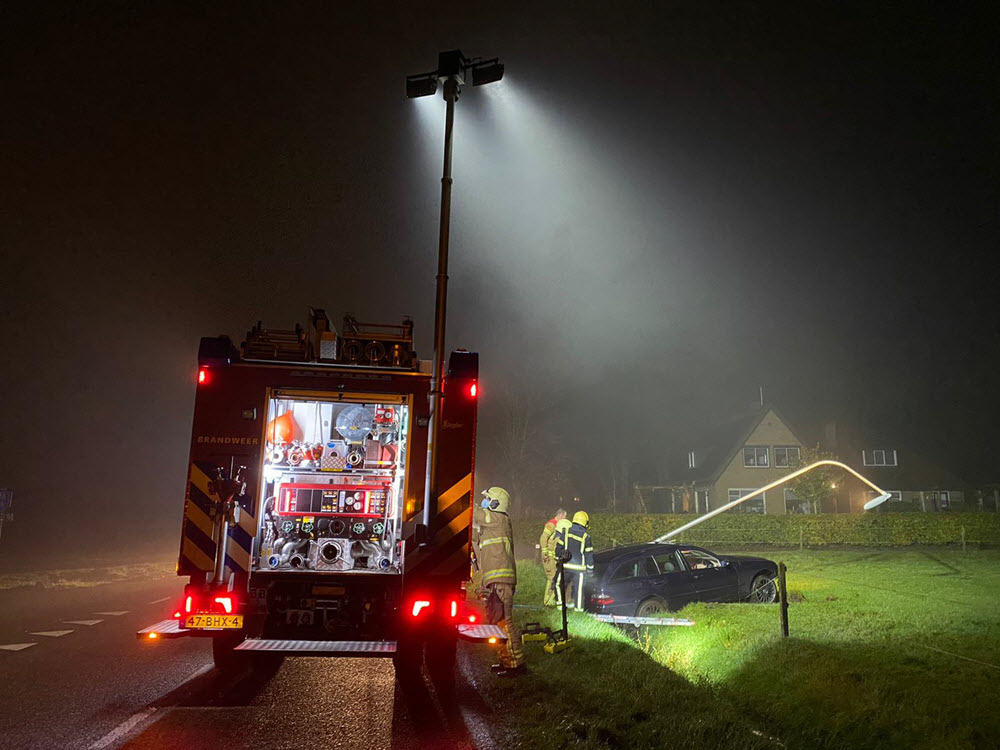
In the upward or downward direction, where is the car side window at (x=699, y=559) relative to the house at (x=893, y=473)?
downward

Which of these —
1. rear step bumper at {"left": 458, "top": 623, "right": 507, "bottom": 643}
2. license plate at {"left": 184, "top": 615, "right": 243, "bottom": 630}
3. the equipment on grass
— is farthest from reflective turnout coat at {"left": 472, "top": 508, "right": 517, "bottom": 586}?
license plate at {"left": 184, "top": 615, "right": 243, "bottom": 630}

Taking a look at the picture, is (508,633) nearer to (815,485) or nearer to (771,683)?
(771,683)

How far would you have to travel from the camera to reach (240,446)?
6.80m

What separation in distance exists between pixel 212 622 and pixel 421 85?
250 inches

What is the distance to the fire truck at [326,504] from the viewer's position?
257 inches

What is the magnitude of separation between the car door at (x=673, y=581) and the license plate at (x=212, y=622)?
6.58 m

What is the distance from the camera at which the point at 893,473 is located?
155ft

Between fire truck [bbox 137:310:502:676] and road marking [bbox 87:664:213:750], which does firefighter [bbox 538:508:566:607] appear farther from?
road marking [bbox 87:664:213:750]

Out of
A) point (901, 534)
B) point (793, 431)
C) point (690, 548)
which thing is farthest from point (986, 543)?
point (690, 548)

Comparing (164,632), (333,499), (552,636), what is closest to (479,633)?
(333,499)

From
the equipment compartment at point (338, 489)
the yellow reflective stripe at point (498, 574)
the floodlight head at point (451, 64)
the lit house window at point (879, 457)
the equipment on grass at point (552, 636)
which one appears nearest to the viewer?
the equipment compartment at point (338, 489)

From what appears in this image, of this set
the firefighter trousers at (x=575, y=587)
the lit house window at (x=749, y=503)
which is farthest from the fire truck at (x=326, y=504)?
the lit house window at (x=749, y=503)

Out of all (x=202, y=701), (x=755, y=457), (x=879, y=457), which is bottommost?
(x=202, y=701)

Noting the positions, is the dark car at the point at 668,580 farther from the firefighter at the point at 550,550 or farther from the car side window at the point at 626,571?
the firefighter at the point at 550,550
